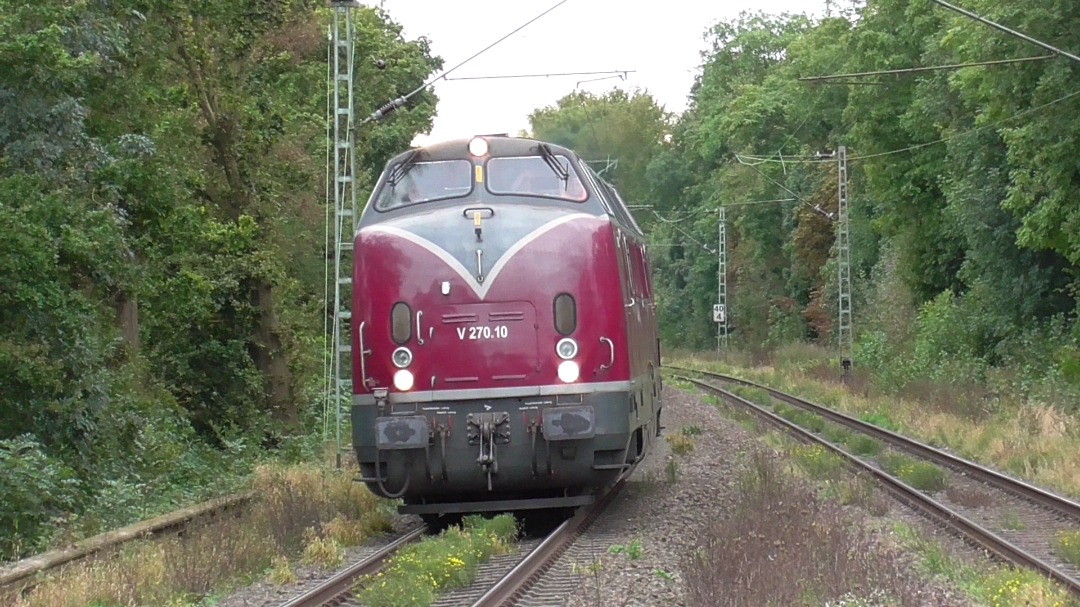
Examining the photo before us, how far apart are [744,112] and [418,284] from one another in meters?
51.4

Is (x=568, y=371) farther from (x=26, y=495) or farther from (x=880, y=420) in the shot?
(x=880, y=420)

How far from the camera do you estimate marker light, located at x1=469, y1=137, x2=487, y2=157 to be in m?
12.8

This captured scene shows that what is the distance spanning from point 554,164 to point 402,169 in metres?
1.50

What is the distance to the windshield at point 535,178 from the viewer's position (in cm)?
1251

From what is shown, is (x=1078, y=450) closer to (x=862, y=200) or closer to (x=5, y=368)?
(x=5, y=368)

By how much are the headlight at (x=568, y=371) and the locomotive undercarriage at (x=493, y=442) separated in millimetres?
153

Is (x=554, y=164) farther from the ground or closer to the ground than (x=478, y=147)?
closer to the ground

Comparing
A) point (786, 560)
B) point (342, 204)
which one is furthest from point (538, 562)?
point (342, 204)

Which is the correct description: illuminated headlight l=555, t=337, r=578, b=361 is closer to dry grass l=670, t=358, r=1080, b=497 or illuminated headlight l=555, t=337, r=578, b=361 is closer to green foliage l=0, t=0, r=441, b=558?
green foliage l=0, t=0, r=441, b=558

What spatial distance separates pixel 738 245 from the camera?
223 feet

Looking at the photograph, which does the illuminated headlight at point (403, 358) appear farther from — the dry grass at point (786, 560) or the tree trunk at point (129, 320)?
the tree trunk at point (129, 320)

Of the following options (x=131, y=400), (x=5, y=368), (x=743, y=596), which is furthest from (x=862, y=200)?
(x=743, y=596)

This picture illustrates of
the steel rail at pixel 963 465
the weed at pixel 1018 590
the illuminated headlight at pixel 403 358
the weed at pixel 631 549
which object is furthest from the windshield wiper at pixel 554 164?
the steel rail at pixel 963 465

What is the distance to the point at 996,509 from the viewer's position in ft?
46.2
